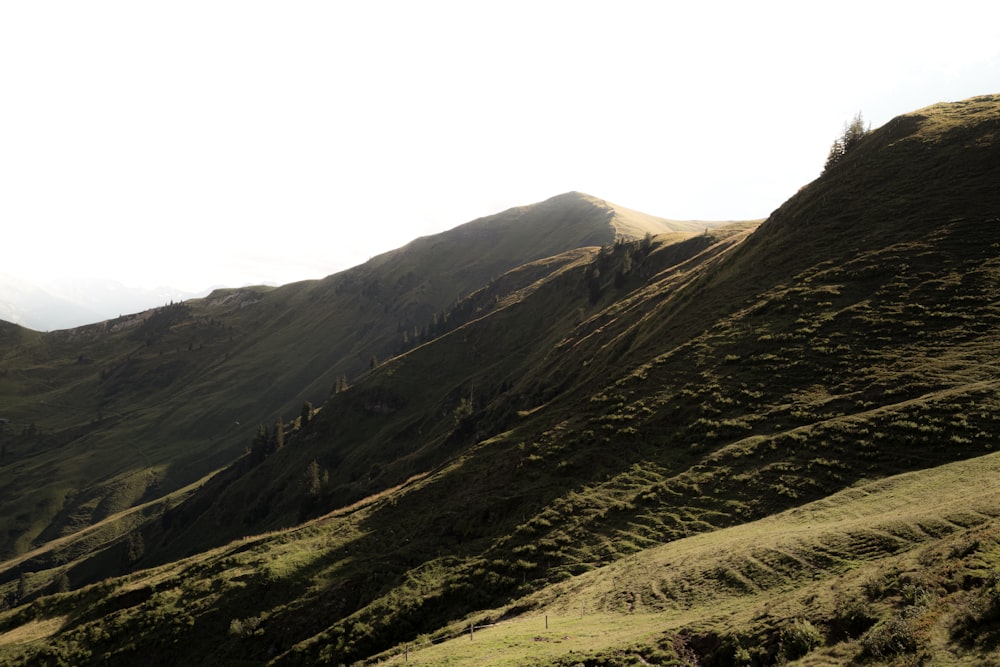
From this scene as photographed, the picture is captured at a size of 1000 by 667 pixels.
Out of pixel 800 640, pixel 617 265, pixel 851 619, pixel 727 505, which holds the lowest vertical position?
pixel 727 505

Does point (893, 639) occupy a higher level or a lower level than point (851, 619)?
higher

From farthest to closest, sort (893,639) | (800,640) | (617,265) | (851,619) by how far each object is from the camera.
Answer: (617,265) → (851,619) → (800,640) → (893,639)

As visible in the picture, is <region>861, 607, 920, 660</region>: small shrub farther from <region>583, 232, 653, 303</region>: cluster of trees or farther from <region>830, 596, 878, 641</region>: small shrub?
<region>583, 232, 653, 303</region>: cluster of trees

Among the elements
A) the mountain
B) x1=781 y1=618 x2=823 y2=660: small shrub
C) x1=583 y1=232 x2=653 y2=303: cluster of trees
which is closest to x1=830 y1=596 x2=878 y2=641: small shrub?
the mountain

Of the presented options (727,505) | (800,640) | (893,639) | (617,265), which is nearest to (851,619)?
(800,640)

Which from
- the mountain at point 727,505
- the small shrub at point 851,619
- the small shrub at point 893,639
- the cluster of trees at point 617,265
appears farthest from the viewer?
the cluster of trees at point 617,265

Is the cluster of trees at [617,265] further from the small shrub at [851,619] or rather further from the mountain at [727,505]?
the small shrub at [851,619]

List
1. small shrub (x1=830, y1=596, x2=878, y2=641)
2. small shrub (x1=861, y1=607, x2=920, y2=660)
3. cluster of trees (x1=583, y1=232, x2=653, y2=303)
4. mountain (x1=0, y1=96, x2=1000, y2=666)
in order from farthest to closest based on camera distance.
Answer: cluster of trees (x1=583, y1=232, x2=653, y2=303) → mountain (x1=0, y1=96, x2=1000, y2=666) → small shrub (x1=830, y1=596, x2=878, y2=641) → small shrub (x1=861, y1=607, x2=920, y2=660)

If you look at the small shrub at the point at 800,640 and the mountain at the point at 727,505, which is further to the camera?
the mountain at the point at 727,505

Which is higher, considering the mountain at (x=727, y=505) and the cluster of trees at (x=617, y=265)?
the cluster of trees at (x=617, y=265)

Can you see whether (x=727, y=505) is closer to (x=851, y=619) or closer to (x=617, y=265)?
(x=851, y=619)

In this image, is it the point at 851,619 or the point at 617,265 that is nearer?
the point at 851,619

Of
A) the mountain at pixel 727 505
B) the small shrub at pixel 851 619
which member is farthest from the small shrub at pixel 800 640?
the small shrub at pixel 851 619

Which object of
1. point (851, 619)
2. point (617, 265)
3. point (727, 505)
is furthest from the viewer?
point (617, 265)
